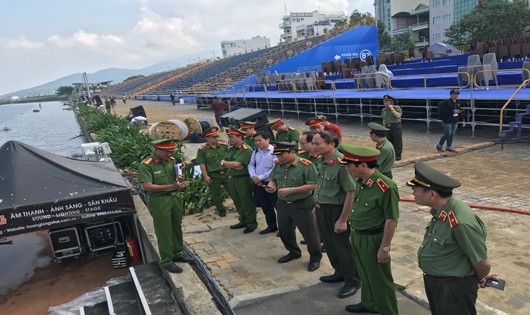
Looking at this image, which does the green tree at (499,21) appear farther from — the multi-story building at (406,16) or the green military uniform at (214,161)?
the green military uniform at (214,161)

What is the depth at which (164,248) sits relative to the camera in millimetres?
5203

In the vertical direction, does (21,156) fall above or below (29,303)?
above

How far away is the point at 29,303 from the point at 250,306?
376 cm

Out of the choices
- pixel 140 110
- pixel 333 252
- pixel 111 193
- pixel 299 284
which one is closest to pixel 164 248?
pixel 111 193

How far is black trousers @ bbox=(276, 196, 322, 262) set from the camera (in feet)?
16.2

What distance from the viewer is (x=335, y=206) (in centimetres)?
425

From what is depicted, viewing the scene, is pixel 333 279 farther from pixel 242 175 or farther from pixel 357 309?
pixel 242 175

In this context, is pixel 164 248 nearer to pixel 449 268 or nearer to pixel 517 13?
pixel 449 268

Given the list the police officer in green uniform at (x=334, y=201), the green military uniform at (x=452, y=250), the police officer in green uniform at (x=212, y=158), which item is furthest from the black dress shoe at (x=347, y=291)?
the police officer in green uniform at (x=212, y=158)

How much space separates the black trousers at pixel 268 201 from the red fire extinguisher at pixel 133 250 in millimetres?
2387

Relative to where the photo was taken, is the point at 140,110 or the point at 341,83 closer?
the point at 341,83

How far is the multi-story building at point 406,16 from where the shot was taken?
72938mm

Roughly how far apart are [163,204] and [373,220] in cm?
279

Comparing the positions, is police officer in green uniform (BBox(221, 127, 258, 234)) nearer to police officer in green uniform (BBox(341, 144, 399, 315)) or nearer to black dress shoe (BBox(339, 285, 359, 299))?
black dress shoe (BBox(339, 285, 359, 299))
